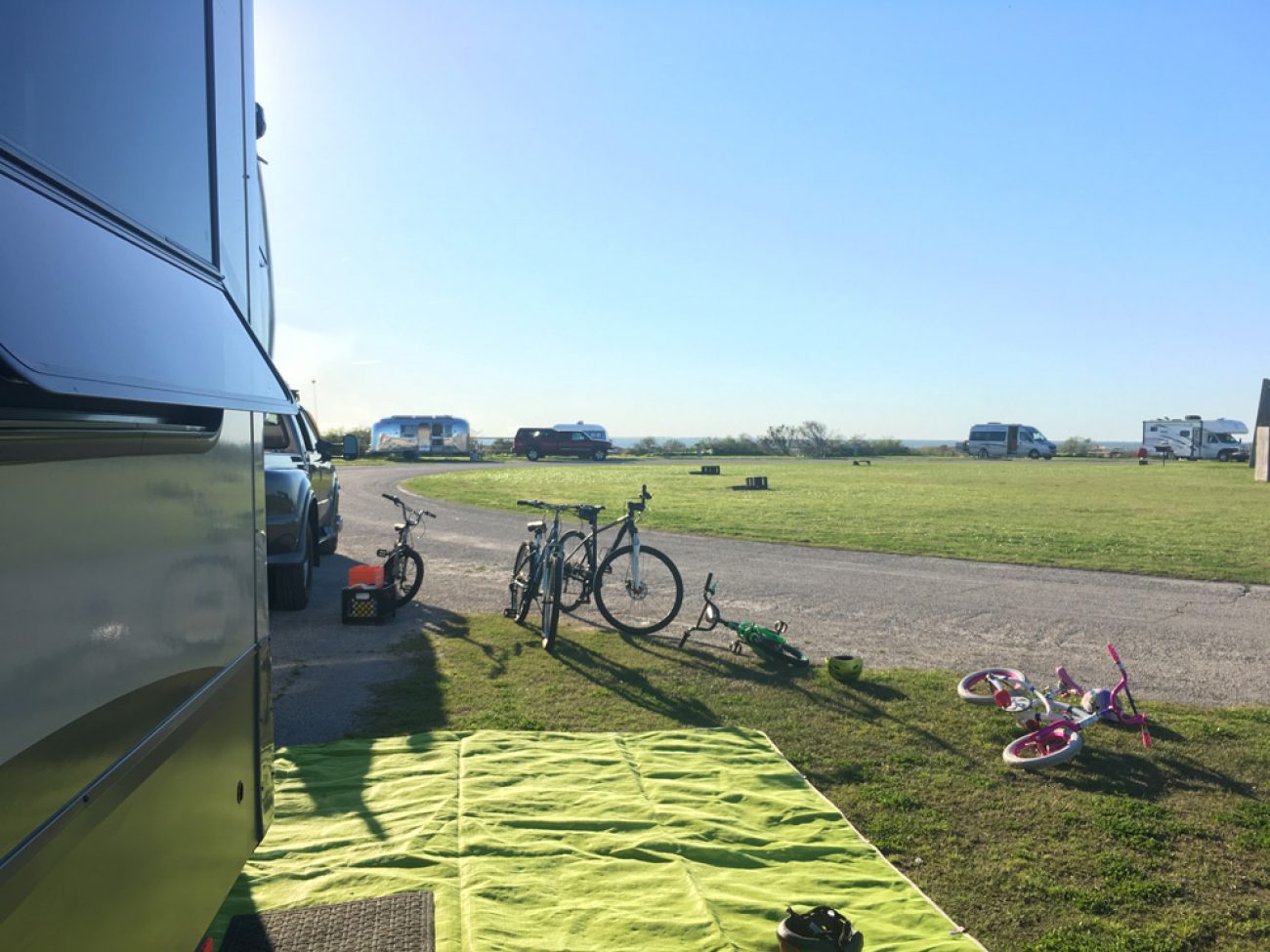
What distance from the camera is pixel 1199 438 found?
5966cm

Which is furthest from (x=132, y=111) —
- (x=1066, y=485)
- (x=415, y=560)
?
(x=1066, y=485)

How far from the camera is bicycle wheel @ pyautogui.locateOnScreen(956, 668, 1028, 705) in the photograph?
5.59 m

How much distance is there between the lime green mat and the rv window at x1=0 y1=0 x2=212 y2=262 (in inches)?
101

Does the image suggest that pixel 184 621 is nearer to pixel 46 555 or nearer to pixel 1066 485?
pixel 46 555

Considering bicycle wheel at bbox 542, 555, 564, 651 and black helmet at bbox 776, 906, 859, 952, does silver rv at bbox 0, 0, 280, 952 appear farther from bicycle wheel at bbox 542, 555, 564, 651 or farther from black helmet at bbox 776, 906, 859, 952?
bicycle wheel at bbox 542, 555, 564, 651

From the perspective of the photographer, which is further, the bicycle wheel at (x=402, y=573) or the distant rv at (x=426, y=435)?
the distant rv at (x=426, y=435)

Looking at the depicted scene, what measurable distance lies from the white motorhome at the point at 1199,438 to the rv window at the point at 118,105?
64271 millimetres

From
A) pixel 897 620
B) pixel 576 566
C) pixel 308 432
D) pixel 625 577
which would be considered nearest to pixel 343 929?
pixel 625 577

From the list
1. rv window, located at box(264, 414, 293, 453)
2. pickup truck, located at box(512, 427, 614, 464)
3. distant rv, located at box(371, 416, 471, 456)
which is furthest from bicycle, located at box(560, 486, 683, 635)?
distant rv, located at box(371, 416, 471, 456)

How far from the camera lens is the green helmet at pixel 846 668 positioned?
6352 millimetres

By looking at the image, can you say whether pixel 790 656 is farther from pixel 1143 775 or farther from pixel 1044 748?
pixel 1143 775

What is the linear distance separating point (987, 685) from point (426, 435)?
52.8 m

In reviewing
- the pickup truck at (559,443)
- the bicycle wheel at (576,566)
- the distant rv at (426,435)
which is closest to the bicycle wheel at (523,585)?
the bicycle wheel at (576,566)

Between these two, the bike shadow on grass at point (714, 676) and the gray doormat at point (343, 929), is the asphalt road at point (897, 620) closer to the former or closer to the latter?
the bike shadow on grass at point (714, 676)
